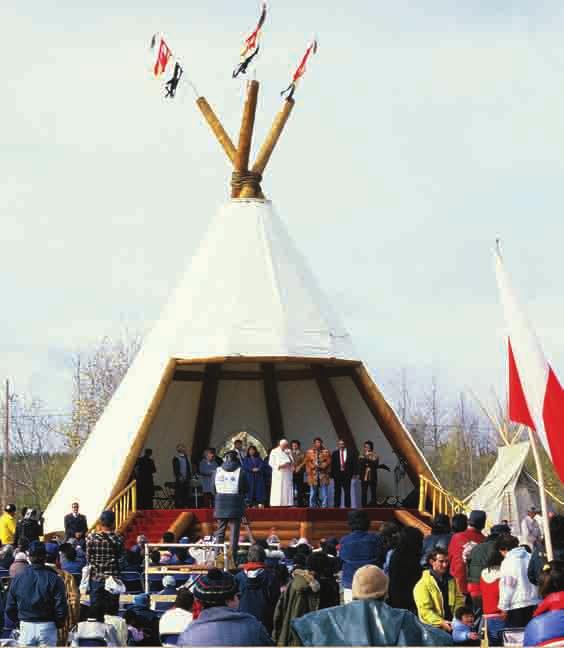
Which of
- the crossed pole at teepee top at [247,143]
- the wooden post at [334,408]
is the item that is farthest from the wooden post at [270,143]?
the wooden post at [334,408]

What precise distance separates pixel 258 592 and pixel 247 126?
13.0 metres

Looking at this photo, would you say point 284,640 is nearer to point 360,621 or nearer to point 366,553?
point 366,553

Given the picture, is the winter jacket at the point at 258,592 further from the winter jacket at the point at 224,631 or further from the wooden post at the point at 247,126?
the wooden post at the point at 247,126

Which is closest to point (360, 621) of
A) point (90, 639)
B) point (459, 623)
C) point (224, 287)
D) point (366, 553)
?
point (90, 639)

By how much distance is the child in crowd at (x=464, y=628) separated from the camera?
10422mm

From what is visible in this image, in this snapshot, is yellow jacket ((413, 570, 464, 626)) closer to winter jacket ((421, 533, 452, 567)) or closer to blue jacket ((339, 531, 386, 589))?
blue jacket ((339, 531, 386, 589))

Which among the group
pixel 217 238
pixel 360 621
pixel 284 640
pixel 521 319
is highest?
pixel 217 238

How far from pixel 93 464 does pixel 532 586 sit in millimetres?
11919

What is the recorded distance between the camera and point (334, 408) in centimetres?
2505

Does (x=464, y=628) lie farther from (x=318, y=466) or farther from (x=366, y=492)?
(x=366, y=492)

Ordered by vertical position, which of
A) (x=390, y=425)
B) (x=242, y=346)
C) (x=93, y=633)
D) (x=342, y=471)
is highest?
(x=242, y=346)

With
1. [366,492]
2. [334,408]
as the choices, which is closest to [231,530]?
[366,492]

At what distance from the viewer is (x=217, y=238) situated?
23.3m

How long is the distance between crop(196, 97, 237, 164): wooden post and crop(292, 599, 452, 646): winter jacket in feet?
57.0
